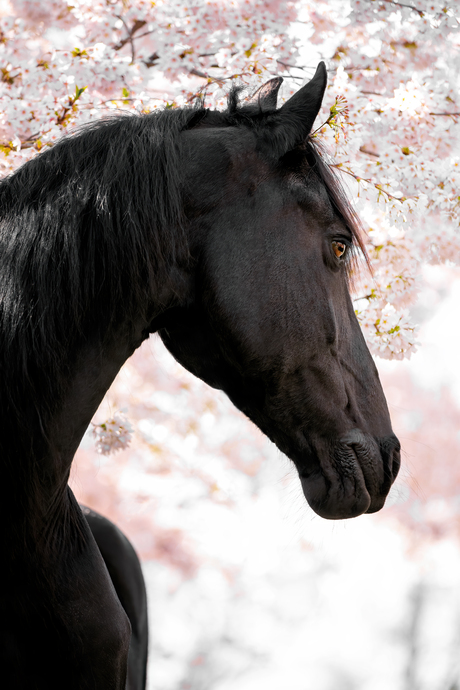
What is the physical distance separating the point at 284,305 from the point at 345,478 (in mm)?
467

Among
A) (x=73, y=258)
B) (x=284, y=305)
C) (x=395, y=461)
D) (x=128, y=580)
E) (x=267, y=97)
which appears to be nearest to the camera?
(x=73, y=258)

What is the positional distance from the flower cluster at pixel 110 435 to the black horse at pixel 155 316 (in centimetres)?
259

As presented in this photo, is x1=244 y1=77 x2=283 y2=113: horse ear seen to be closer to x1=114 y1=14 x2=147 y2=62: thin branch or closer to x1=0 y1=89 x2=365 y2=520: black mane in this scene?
x1=0 y1=89 x2=365 y2=520: black mane

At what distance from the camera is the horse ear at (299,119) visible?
1685 mm

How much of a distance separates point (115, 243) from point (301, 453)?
710 millimetres

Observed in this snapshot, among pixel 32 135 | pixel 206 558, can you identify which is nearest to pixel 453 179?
pixel 32 135

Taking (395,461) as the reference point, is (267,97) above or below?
above

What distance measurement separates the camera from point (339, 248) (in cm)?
181

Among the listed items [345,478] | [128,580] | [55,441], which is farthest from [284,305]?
[128,580]

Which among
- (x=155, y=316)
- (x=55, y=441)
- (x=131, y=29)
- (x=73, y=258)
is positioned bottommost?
(x=131, y=29)

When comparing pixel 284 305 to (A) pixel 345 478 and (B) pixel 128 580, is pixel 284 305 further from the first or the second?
(B) pixel 128 580

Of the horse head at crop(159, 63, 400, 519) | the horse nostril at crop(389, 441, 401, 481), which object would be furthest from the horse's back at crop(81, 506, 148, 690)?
the horse nostril at crop(389, 441, 401, 481)

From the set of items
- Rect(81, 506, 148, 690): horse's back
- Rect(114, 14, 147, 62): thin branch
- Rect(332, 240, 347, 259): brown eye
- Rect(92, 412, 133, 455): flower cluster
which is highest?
Rect(332, 240, 347, 259): brown eye

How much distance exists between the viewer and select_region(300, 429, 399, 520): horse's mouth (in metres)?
1.68
